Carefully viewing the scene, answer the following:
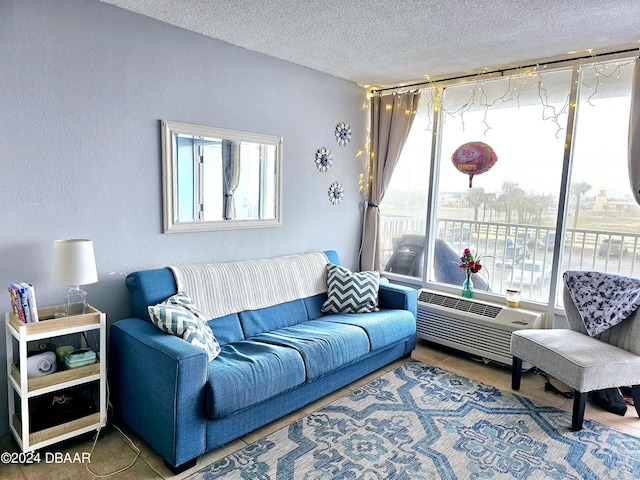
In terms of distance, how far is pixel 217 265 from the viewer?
2953 millimetres

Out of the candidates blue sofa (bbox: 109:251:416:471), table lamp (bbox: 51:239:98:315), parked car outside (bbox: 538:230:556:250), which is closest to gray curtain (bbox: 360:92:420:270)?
blue sofa (bbox: 109:251:416:471)

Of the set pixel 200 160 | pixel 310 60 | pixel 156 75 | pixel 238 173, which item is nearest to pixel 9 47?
pixel 156 75

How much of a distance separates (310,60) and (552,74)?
1.93m

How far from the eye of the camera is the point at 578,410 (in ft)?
8.20

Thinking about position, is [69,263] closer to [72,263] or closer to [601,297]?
[72,263]

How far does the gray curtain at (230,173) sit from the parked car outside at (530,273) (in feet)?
9.22

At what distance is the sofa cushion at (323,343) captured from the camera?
2574 mm

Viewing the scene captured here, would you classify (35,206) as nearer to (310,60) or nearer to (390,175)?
(310,60)

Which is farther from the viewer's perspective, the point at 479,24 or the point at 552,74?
the point at 552,74

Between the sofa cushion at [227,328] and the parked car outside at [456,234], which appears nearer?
the sofa cushion at [227,328]

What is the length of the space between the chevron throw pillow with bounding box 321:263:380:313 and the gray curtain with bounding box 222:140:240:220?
101 centimetres

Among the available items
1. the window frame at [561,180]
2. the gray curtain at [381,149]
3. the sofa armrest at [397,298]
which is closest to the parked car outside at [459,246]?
the window frame at [561,180]

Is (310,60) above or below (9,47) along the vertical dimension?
above

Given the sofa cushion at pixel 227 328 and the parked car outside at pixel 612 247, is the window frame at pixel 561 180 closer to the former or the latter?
the parked car outside at pixel 612 247
